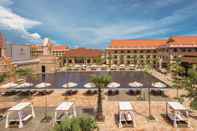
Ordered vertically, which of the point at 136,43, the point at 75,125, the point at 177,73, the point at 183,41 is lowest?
the point at 75,125

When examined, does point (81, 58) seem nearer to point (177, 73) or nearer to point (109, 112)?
point (177, 73)

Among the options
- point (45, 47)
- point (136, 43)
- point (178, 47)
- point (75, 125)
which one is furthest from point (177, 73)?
point (136, 43)

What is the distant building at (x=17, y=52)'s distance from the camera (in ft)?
106

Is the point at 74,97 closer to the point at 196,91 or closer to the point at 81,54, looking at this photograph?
the point at 196,91

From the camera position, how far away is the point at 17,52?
34.6 m

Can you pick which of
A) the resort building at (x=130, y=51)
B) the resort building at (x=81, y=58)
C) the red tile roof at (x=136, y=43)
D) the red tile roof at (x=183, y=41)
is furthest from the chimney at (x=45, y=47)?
the red tile roof at (x=183, y=41)

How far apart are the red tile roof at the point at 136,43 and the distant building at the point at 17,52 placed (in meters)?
36.1

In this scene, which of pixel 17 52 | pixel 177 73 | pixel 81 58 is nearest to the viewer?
pixel 177 73

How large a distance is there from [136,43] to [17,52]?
46.0 metres

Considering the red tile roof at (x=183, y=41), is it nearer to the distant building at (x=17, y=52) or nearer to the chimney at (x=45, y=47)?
the chimney at (x=45, y=47)

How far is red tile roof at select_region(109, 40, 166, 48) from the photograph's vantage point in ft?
211

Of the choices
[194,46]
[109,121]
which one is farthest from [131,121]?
[194,46]

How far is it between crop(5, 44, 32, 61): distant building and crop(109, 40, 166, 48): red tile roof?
3606 cm

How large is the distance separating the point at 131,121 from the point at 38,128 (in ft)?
19.6
